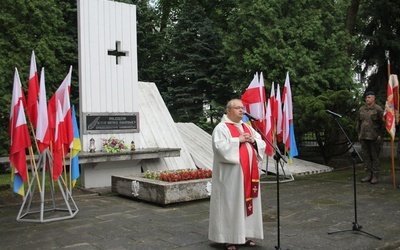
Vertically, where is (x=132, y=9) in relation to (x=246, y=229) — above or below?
above

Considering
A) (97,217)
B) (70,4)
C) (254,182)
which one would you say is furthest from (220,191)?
(70,4)

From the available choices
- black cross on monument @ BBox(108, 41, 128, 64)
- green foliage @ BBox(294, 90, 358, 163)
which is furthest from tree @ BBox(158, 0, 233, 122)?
black cross on monument @ BBox(108, 41, 128, 64)

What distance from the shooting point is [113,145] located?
9.72 metres

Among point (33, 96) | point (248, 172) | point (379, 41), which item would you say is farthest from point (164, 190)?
point (379, 41)

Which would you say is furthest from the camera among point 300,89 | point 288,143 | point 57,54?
point 57,54

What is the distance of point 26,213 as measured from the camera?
6.90 m

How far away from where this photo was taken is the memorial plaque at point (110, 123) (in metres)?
9.61

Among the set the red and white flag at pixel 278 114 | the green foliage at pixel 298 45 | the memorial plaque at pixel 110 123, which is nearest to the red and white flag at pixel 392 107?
the red and white flag at pixel 278 114

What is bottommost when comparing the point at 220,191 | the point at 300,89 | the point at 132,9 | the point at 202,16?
the point at 220,191

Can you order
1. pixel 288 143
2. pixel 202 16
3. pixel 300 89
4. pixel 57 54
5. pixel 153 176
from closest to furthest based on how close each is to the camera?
pixel 153 176 < pixel 288 143 < pixel 300 89 < pixel 57 54 < pixel 202 16

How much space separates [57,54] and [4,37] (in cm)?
211

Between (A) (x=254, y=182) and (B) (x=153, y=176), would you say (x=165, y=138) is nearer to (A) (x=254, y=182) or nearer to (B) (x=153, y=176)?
(B) (x=153, y=176)

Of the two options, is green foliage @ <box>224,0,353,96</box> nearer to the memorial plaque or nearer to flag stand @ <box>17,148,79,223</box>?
the memorial plaque

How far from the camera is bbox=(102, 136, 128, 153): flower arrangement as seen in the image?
31.5 feet
